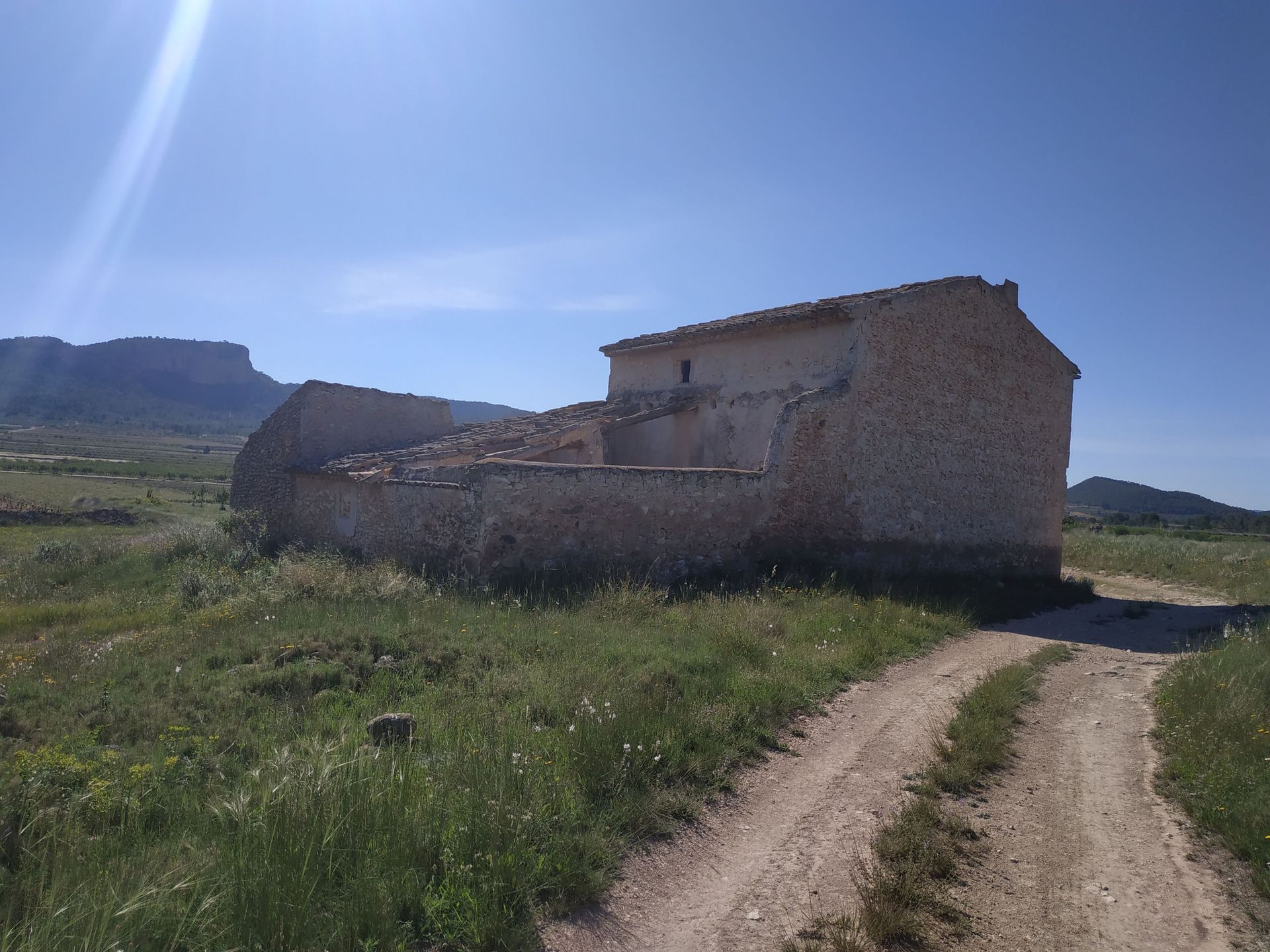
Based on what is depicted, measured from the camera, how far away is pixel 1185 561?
75.4ft

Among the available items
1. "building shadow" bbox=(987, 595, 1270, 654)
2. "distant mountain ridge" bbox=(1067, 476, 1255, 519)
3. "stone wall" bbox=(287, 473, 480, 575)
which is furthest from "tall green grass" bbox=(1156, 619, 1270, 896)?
"distant mountain ridge" bbox=(1067, 476, 1255, 519)

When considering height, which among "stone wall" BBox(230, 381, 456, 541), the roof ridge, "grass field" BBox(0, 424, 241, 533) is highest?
the roof ridge

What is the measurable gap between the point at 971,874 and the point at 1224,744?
9.52ft

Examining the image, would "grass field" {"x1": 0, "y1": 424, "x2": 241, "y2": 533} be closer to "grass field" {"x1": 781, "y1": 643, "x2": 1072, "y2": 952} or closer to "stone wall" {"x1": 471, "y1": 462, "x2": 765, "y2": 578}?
"stone wall" {"x1": 471, "y1": 462, "x2": 765, "y2": 578}

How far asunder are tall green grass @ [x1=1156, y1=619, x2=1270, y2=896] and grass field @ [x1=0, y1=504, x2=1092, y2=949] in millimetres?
2740

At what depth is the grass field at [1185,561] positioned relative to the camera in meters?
18.6

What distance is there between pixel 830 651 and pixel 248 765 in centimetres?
584

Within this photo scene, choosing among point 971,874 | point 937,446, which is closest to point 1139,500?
point 937,446

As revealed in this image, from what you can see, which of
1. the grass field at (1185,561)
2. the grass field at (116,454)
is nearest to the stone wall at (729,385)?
the grass field at (1185,561)

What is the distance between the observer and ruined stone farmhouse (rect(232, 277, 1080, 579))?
1182 centimetres

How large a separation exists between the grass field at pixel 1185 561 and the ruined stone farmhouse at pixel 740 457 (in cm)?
484

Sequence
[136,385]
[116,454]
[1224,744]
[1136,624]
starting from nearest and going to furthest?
1. [1224,744]
2. [1136,624]
3. [116,454]
4. [136,385]

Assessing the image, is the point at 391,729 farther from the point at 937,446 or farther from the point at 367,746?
the point at 937,446

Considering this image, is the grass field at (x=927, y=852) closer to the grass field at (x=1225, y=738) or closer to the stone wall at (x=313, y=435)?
the grass field at (x=1225, y=738)
